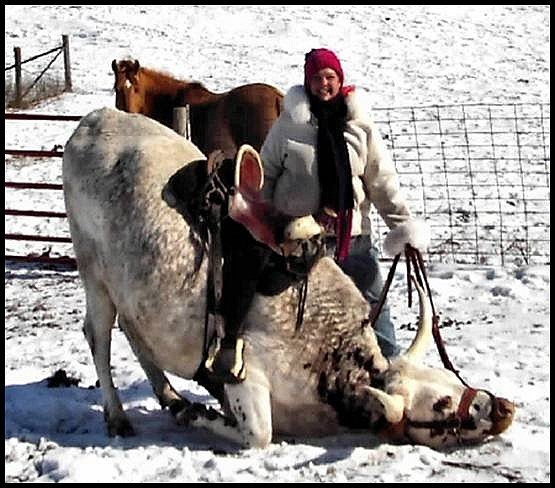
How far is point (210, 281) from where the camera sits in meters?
5.30

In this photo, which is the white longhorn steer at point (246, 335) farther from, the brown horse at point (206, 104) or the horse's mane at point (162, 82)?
the horse's mane at point (162, 82)

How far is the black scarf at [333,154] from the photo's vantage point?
542 cm

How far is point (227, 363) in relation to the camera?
5133mm

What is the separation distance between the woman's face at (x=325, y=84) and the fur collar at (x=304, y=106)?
0.22ft

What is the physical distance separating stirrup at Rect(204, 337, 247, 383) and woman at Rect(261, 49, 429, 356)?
0.80 meters

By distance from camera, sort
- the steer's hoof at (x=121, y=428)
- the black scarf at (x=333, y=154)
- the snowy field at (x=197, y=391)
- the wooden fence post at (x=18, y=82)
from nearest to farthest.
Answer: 1. the snowy field at (x=197, y=391)
2. the black scarf at (x=333, y=154)
3. the steer's hoof at (x=121, y=428)
4. the wooden fence post at (x=18, y=82)

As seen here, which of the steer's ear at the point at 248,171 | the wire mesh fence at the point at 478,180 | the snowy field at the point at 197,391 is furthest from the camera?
the wire mesh fence at the point at 478,180

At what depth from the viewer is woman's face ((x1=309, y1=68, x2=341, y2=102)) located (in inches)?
214

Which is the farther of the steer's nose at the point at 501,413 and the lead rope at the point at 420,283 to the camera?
the lead rope at the point at 420,283

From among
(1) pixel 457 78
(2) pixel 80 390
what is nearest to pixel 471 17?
(1) pixel 457 78

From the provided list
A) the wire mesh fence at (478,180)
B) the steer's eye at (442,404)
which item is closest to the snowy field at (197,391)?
the steer's eye at (442,404)

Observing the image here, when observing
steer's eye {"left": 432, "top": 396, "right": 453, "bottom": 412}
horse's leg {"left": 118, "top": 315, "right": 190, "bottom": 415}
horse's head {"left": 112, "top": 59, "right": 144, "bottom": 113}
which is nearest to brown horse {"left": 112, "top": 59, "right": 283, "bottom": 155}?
horse's head {"left": 112, "top": 59, "right": 144, "bottom": 113}

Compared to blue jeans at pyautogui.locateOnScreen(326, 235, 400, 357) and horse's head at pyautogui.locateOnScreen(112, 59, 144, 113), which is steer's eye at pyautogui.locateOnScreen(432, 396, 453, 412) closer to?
blue jeans at pyautogui.locateOnScreen(326, 235, 400, 357)

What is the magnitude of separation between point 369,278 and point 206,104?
580 cm
